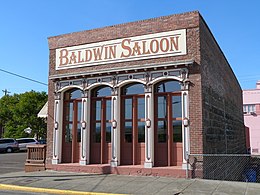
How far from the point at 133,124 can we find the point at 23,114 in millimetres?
35727

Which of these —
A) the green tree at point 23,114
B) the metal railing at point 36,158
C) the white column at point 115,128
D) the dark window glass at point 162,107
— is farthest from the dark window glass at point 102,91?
the green tree at point 23,114

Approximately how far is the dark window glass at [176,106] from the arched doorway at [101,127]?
9.77ft

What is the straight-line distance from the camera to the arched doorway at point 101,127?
13.5 metres

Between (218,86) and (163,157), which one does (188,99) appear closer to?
(163,157)

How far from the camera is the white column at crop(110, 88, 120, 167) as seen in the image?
1286 centimetres

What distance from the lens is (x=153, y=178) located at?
11422mm

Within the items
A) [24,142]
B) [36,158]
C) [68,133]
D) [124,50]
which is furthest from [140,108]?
[24,142]

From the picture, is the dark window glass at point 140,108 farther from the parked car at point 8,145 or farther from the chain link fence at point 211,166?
the parked car at point 8,145

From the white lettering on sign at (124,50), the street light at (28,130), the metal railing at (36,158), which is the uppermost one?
the white lettering on sign at (124,50)

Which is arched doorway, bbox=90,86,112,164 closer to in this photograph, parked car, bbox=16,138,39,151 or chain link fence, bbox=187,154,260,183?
chain link fence, bbox=187,154,260,183

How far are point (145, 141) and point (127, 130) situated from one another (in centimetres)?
116

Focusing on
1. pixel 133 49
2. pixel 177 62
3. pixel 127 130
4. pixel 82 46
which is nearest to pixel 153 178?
pixel 127 130

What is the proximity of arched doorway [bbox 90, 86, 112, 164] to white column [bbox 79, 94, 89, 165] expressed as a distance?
0.28 meters

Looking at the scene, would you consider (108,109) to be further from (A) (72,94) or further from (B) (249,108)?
(B) (249,108)
